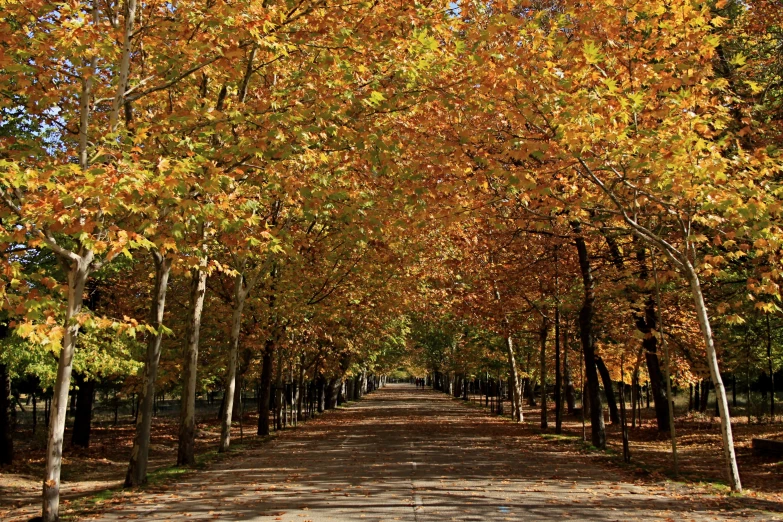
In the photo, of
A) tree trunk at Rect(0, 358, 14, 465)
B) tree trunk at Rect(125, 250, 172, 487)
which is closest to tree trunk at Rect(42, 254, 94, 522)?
tree trunk at Rect(125, 250, 172, 487)

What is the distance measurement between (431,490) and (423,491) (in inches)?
6.8

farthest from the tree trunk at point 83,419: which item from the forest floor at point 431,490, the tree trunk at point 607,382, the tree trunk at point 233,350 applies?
the tree trunk at point 607,382

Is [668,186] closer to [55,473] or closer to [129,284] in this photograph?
[55,473]

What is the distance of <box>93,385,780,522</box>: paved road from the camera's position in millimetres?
9125

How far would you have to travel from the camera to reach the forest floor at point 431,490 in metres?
9.18

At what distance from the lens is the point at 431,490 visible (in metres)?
11.0

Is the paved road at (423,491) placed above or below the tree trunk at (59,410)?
below

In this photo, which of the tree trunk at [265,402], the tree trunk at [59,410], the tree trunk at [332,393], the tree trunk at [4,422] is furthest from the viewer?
the tree trunk at [332,393]

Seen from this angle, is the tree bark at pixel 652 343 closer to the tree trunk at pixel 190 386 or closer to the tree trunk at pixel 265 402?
the tree trunk at pixel 190 386

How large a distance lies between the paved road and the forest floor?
0.02 metres

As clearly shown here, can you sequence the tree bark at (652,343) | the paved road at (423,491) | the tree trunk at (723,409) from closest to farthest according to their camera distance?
the paved road at (423,491)
the tree trunk at (723,409)
the tree bark at (652,343)

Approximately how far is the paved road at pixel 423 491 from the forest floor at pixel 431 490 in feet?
0.06

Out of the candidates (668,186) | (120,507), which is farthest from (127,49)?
(668,186)

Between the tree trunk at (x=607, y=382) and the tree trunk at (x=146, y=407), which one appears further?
the tree trunk at (x=607, y=382)
